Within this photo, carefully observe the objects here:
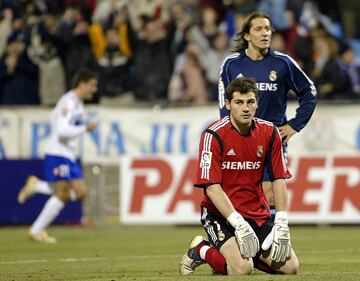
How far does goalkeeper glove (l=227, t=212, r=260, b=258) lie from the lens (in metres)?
9.10

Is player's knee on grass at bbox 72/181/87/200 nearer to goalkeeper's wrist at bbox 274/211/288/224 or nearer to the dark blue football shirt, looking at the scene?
the dark blue football shirt

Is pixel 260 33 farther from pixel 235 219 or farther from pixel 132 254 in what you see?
pixel 132 254

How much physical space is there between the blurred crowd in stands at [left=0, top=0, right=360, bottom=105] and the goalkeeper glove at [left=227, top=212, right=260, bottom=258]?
10951mm

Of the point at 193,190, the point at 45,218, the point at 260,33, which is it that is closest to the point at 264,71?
the point at 260,33

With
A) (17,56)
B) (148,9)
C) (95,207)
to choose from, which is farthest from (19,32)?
(95,207)

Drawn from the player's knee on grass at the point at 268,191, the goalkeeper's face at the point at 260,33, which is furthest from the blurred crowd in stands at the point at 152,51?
the player's knee on grass at the point at 268,191

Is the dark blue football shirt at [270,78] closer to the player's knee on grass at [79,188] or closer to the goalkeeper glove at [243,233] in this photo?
the goalkeeper glove at [243,233]

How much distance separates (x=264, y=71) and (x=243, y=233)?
2.37 m

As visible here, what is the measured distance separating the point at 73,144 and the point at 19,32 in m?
5.38

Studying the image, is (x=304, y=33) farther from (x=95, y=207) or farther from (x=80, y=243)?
(x=80, y=243)

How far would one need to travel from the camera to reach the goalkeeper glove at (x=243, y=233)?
29.9ft

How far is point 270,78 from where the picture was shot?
10914 mm

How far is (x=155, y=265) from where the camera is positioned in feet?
37.0

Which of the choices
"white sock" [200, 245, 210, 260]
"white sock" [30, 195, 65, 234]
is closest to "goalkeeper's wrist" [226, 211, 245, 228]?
"white sock" [200, 245, 210, 260]
